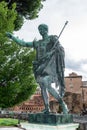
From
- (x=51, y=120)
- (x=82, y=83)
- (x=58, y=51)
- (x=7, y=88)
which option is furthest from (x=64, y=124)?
(x=82, y=83)

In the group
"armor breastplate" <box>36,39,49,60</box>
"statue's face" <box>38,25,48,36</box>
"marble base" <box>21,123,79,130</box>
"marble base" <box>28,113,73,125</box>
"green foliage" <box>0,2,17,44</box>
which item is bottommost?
"marble base" <box>21,123,79,130</box>

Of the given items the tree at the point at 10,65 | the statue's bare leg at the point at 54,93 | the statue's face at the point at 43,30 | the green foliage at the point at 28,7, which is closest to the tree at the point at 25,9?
the green foliage at the point at 28,7

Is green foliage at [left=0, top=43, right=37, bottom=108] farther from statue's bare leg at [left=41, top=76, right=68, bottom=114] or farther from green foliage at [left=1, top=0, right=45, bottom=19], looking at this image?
statue's bare leg at [left=41, top=76, right=68, bottom=114]

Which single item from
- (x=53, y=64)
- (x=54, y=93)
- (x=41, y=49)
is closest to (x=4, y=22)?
(x=41, y=49)

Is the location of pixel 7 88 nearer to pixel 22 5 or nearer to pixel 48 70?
pixel 22 5

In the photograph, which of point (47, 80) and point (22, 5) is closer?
point (47, 80)

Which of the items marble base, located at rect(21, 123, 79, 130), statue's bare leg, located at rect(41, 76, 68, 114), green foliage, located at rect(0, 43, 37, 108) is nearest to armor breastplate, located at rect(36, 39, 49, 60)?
statue's bare leg, located at rect(41, 76, 68, 114)

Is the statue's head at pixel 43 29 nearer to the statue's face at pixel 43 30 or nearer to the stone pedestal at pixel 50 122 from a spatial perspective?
the statue's face at pixel 43 30

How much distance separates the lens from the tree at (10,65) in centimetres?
2183

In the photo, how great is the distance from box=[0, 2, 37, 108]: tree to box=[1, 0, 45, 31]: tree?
337 centimetres

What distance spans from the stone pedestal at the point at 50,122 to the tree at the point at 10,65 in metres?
14.2

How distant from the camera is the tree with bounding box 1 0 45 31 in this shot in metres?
26.0

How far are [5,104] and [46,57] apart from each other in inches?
619

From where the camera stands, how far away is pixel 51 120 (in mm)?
6973
